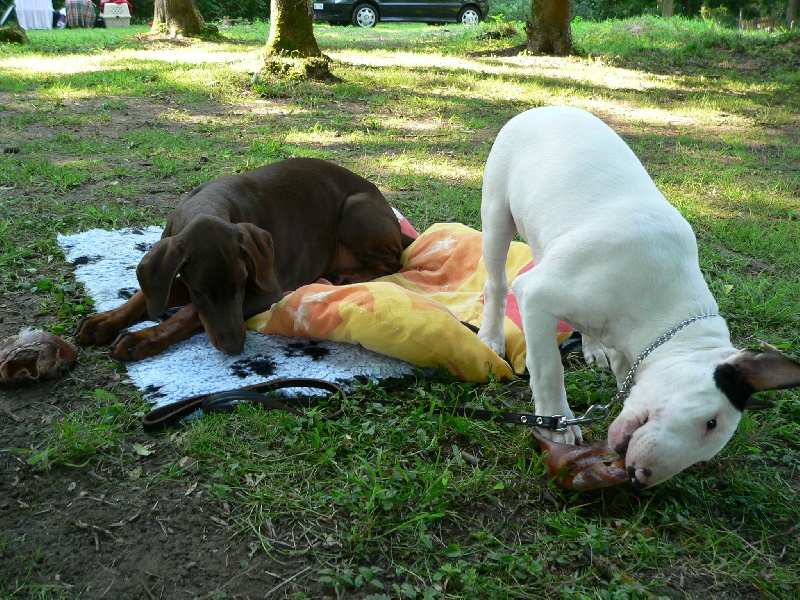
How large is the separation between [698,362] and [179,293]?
279 centimetres

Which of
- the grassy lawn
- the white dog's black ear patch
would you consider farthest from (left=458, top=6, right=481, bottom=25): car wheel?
the white dog's black ear patch

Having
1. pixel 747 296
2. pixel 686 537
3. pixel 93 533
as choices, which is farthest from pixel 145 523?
pixel 747 296

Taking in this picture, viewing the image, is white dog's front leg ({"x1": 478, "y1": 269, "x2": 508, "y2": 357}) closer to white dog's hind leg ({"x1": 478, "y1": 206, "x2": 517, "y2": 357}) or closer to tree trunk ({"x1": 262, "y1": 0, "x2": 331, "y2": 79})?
white dog's hind leg ({"x1": 478, "y1": 206, "x2": 517, "y2": 357})

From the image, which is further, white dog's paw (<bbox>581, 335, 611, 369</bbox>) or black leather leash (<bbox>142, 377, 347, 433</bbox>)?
white dog's paw (<bbox>581, 335, 611, 369</bbox>)

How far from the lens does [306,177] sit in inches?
202

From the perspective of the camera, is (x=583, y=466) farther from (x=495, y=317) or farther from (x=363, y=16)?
(x=363, y=16)

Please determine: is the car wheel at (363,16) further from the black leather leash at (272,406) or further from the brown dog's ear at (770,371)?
the brown dog's ear at (770,371)

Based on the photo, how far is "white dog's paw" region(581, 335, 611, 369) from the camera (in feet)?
13.1

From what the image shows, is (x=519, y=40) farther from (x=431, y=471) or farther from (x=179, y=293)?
(x=431, y=471)

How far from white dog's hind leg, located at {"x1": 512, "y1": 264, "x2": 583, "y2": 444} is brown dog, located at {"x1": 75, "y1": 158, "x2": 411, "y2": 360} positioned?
1587mm

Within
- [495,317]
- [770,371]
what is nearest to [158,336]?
[495,317]

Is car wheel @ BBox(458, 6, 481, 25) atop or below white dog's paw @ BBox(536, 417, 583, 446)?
atop

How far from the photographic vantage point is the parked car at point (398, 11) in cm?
2552

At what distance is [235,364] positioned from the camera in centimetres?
387
